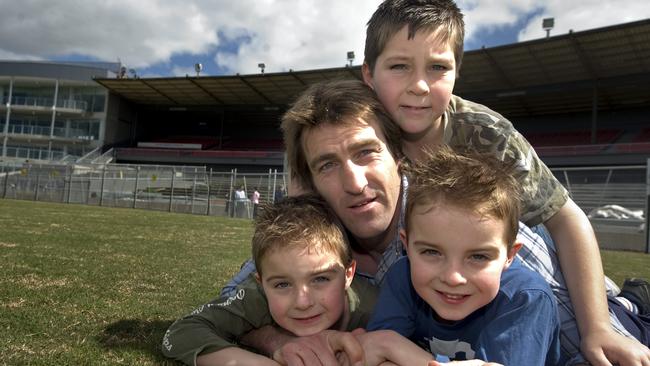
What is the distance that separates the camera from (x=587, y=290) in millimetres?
2094

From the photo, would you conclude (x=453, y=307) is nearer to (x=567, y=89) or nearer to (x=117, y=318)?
Answer: (x=117, y=318)

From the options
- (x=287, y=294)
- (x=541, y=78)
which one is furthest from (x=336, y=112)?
(x=541, y=78)

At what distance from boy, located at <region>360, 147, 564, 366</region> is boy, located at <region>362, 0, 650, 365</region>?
341mm

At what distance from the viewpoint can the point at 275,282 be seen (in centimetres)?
222

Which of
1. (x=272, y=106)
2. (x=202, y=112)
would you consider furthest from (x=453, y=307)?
(x=202, y=112)

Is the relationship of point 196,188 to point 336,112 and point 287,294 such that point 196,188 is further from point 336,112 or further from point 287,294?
point 287,294

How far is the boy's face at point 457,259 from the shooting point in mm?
1687

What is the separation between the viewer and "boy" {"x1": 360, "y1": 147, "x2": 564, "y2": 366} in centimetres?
166

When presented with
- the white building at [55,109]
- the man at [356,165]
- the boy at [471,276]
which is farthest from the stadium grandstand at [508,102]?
the boy at [471,276]

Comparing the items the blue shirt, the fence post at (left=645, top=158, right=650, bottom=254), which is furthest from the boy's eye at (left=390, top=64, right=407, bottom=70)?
the fence post at (left=645, top=158, right=650, bottom=254)

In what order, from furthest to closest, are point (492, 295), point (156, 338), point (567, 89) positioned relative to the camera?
point (567, 89) → point (156, 338) → point (492, 295)

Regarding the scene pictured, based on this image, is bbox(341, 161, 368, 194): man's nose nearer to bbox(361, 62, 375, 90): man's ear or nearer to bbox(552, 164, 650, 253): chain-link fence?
bbox(361, 62, 375, 90): man's ear

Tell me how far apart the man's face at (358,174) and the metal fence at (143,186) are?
20709 millimetres

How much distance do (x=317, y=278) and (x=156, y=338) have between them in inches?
39.9
